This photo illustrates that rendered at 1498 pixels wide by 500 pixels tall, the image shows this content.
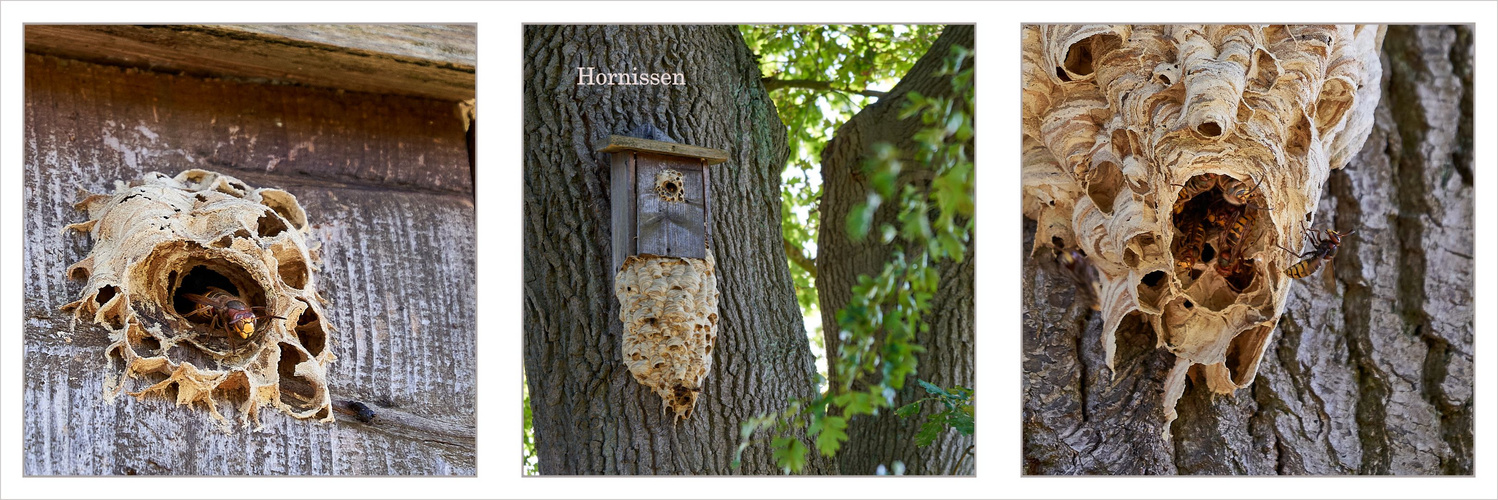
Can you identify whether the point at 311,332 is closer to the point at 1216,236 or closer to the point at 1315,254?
the point at 1216,236

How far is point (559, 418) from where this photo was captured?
2.42m

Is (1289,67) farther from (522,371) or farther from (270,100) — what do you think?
(270,100)

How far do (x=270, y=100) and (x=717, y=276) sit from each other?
102cm

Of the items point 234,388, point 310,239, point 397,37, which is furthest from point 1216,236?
point 234,388

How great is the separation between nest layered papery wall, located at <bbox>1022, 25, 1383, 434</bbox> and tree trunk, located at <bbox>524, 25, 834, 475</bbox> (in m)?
0.66

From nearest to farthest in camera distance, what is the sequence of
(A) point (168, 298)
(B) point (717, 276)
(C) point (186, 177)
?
(A) point (168, 298)
(C) point (186, 177)
(B) point (717, 276)

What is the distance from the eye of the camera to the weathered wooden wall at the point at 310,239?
2.14m

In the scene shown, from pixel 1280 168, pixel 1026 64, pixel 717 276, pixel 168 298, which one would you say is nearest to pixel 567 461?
pixel 717 276

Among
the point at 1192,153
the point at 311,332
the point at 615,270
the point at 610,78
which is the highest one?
the point at 610,78

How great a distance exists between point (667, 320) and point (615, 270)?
0.16 metres

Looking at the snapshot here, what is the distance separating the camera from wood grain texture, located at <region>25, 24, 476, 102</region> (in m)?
2.25

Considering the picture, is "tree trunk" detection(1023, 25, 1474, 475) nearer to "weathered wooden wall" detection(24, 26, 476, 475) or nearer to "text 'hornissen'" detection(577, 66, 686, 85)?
"text 'hornissen'" detection(577, 66, 686, 85)

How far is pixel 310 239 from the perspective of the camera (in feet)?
7.58

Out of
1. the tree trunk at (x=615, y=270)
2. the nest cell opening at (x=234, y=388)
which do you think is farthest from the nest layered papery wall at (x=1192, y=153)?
the nest cell opening at (x=234, y=388)
